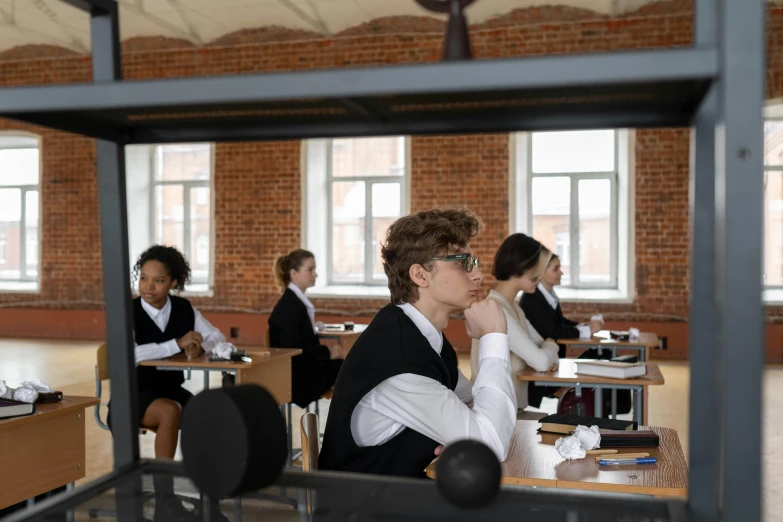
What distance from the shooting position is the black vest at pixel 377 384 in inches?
76.0

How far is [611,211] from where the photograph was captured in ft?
30.0

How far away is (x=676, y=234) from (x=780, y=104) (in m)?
1.65

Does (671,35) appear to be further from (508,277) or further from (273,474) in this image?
(273,474)

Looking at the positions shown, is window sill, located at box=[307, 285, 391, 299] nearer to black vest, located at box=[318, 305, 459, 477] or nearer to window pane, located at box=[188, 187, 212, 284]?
window pane, located at box=[188, 187, 212, 284]

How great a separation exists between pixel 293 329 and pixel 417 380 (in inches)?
136

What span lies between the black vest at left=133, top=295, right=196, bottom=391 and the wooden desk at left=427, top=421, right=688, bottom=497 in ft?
7.91

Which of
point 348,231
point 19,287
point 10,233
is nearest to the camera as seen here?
point 348,231

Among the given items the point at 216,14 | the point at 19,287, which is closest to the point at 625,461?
the point at 216,14

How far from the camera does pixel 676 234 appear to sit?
877cm

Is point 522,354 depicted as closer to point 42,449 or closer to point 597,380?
point 597,380

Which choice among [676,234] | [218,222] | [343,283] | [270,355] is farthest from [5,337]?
[676,234]

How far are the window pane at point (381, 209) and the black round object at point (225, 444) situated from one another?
357 inches

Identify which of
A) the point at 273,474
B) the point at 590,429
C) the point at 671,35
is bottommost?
the point at 590,429

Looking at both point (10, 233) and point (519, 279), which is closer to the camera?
point (519, 279)
